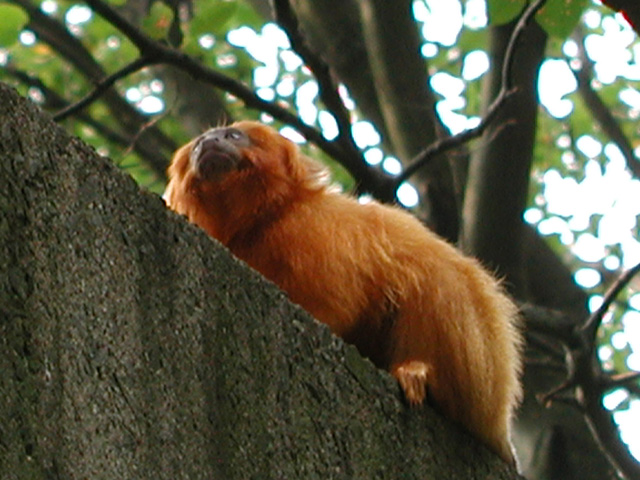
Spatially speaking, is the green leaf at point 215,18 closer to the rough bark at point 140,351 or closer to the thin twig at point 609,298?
the thin twig at point 609,298

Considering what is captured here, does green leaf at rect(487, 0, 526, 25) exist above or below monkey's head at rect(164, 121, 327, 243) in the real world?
above

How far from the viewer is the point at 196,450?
2.92 metres

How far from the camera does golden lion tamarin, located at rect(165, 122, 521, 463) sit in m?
4.53

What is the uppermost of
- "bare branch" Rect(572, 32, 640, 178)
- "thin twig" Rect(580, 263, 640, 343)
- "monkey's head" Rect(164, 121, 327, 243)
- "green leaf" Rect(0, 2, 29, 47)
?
"green leaf" Rect(0, 2, 29, 47)

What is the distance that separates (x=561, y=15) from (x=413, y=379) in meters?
1.89

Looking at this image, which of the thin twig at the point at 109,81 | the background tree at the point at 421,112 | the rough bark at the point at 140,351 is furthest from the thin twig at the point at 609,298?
the rough bark at the point at 140,351

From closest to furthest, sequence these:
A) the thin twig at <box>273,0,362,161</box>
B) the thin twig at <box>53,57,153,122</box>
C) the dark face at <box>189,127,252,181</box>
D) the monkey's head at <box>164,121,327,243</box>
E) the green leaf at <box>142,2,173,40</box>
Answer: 1. the monkey's head at <box>164,121,327,243</box>
2. the dark face at <box>189,127,252,181</box>
3. the thin twig at <box>273,0,362,161</box>
4. the thin twig at <box>53,57,153,122</box>
5. the green leaf at <box>142,2,173,40</box>

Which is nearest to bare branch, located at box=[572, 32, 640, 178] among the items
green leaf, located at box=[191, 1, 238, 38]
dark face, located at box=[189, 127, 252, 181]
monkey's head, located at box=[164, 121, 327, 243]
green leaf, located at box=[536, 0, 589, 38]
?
green leaf, located at box=[191, 1, 238, 38]

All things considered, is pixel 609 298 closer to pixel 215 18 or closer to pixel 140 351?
pixel 215 18

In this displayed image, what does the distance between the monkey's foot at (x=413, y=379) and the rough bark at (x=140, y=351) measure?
0.85 ft

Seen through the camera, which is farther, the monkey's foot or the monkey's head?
the monkey's head

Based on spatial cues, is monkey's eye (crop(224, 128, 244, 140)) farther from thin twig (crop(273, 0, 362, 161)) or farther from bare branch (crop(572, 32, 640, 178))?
bare branch (crop(572, 32, 640, 178))

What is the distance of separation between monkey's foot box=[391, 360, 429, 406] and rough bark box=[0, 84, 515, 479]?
258 mm

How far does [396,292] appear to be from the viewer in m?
4.75
